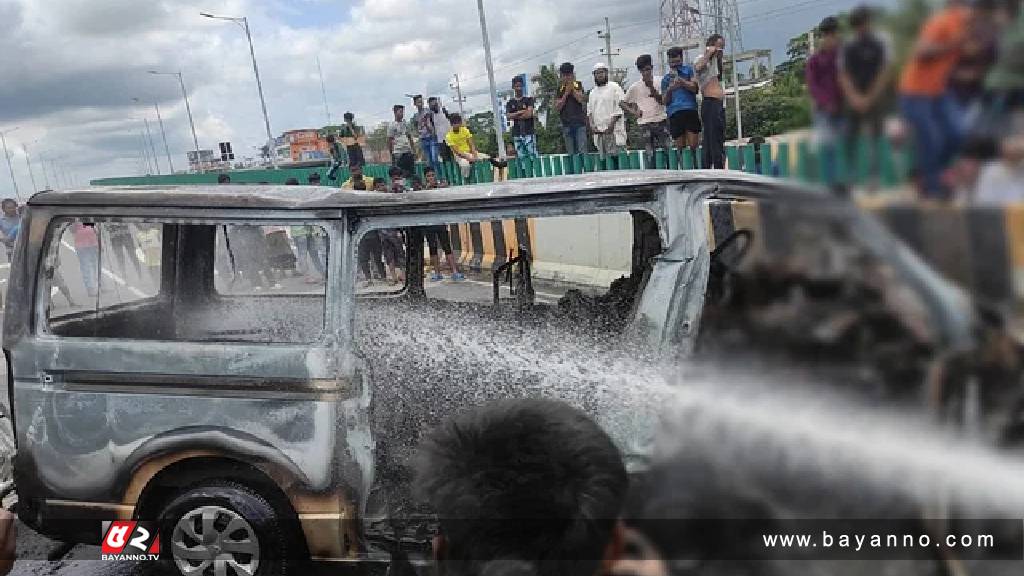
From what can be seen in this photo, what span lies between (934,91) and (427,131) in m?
13.8

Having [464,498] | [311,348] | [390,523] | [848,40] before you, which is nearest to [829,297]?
[848,40]

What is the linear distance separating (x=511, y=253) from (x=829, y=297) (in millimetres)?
3767

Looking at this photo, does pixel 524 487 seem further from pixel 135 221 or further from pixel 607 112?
pixel 607 112

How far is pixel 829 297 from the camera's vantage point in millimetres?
579

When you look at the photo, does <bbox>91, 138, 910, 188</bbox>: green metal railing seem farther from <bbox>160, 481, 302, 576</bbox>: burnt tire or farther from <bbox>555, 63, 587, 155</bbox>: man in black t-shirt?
<bbox>160, 481, 302, 576</bbox>: burnt tire

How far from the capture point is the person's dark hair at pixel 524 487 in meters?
1.27

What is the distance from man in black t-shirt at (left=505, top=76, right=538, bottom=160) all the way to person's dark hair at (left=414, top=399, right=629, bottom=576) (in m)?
10.2

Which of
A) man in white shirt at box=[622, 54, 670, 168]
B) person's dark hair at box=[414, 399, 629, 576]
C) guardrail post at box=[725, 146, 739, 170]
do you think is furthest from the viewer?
man in white shirt at box=[622, 54, 670, 168]

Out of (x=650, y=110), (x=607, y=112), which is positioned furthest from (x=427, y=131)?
(x=650, y=110)

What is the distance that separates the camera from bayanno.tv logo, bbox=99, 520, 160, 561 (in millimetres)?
3004

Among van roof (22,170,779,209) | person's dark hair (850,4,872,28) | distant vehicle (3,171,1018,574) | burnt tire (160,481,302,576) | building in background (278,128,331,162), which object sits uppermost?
building in background (278,128,331,162)

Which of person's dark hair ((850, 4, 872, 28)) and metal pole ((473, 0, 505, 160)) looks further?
metal pole ((473, 0, 505, 160))

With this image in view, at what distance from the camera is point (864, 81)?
580 mm

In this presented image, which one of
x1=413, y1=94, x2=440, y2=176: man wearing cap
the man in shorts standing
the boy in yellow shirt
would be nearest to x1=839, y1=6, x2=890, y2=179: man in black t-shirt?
the man in shorts standing
